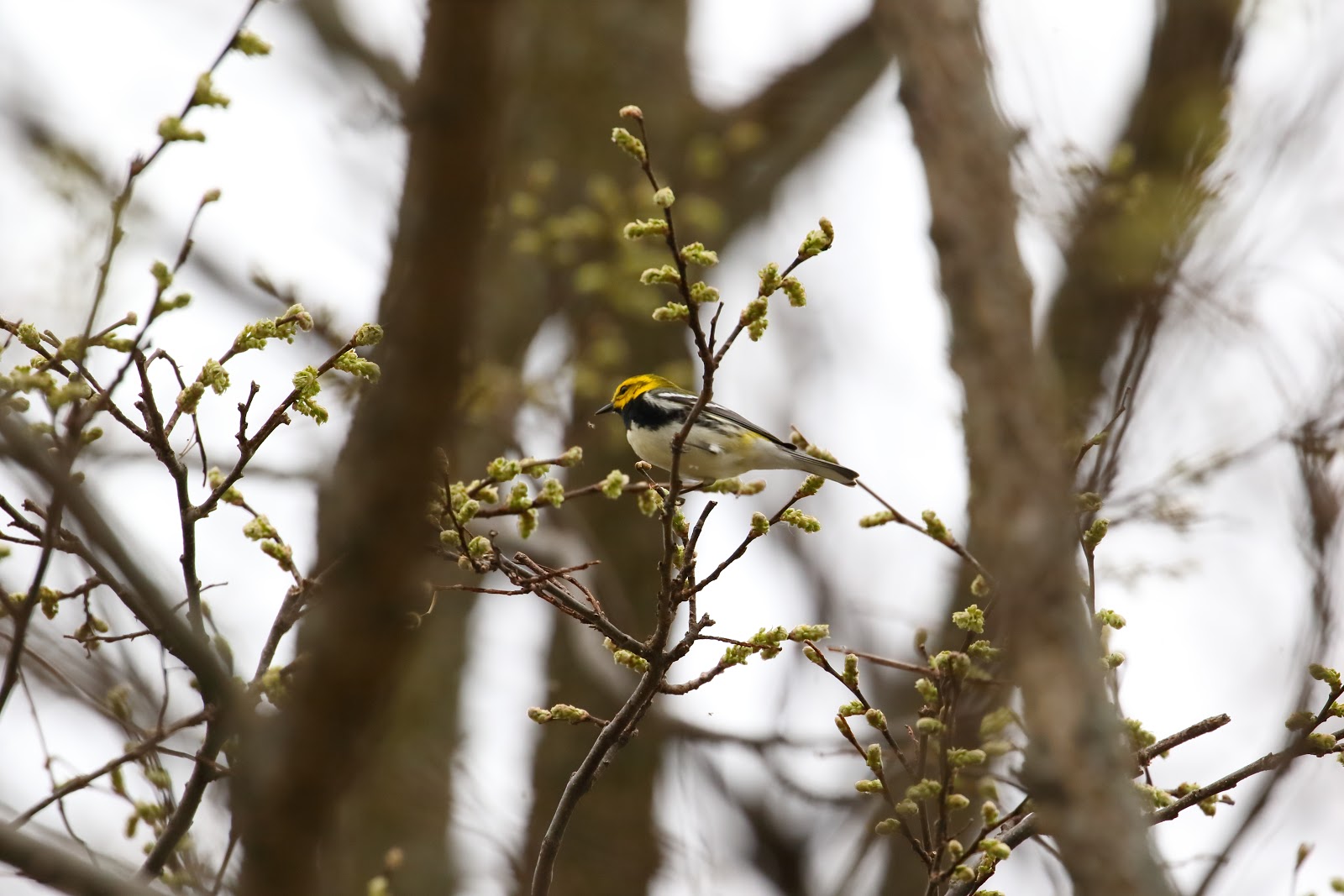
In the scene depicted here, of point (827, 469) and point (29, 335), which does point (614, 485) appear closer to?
point (29, 335)

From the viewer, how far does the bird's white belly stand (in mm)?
5664

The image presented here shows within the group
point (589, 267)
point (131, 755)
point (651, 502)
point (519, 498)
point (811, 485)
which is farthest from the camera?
point (589, 267)

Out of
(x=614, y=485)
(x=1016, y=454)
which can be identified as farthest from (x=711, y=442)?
(x=614, y=485)

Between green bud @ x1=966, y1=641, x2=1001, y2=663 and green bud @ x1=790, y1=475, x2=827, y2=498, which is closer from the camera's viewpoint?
green bud @ x1=966, y1=641, x2=1001, y2=663

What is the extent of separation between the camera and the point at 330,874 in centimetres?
171

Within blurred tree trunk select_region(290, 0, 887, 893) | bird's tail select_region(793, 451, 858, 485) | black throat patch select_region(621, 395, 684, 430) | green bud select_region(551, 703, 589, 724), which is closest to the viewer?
green bud select_region(551, 703, 589, 724)

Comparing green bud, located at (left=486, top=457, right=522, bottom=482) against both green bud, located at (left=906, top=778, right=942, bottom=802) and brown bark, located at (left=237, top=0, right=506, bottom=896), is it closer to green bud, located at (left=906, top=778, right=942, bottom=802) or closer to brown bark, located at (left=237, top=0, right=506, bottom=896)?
green bud, located at (left=906, top=778, right=942, bottom=802)

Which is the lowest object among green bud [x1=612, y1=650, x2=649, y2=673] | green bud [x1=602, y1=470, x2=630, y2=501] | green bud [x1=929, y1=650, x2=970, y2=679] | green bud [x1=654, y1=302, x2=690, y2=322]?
green bud [x1=612, y1=650, x2=649, y2=673]

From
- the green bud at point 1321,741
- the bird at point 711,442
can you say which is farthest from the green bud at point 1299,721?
the bird at point 711,442

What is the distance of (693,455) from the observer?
5.84m

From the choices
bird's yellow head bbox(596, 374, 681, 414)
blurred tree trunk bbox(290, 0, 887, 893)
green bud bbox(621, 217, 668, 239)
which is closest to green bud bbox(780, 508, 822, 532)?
green bud bbox(621, 217, 668, 239)

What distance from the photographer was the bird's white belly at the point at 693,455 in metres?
5.66

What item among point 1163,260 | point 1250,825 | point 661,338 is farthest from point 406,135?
point 661,338

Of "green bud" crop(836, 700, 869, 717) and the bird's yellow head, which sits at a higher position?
the bird's yellow head
